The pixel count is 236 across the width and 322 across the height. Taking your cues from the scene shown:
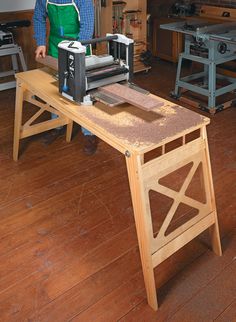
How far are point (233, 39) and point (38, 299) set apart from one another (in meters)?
2.51

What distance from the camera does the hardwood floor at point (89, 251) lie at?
1.60m

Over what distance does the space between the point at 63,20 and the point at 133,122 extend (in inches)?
50.7

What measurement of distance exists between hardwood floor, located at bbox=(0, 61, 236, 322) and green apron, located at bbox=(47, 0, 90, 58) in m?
0.89

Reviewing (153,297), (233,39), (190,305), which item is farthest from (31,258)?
(233,39)

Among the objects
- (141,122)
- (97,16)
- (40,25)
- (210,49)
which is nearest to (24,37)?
(97,16)

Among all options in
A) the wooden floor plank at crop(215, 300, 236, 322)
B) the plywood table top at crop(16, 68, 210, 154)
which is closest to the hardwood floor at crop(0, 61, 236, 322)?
the wooden floor plank at crop(215, 300, 236, 322)

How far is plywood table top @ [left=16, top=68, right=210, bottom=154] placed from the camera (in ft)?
4.83

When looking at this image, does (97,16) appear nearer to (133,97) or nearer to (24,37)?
(24,37)

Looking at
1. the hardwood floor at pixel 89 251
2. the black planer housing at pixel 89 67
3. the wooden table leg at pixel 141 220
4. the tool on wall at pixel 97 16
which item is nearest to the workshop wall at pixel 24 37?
the tool on wall at pixel 97 16

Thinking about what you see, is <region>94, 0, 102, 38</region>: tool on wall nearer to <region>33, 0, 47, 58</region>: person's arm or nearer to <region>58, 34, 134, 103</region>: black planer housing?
<region>33, 0, 47, 58</region>: person's arm

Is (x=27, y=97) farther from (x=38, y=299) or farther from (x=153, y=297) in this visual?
(x=153, y=297)

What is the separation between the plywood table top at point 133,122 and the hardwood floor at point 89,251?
2.26ft

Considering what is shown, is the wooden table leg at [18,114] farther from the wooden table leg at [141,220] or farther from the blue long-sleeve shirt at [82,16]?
the wooden table leg at [141,220]

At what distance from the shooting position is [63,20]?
252 cm
